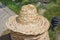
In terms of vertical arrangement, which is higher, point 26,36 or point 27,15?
point 27,15

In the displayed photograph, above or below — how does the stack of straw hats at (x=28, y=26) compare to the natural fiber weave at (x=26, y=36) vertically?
above

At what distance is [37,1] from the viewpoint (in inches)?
129

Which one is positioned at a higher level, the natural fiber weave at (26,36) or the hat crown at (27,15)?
the hat crown at (27,15)

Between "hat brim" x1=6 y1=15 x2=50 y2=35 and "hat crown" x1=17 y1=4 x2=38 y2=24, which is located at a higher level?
"hat crown" x1=17 y1=4 x2=38 y2=24

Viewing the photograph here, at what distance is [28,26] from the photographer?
153 centimetres

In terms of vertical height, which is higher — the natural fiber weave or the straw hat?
the straw hat

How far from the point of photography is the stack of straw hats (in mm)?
1521

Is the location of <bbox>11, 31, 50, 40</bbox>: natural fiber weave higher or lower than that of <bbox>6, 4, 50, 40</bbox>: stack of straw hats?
lower

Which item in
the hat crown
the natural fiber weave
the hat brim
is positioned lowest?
the natural fiber weave

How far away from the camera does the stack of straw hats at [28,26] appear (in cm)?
152

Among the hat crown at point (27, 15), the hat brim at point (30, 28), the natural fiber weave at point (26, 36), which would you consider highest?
the hat crown at point (27, 15)

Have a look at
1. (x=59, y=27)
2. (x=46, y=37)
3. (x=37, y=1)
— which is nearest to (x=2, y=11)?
(x=59, y=27)

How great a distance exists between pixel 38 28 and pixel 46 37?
0.40 ft

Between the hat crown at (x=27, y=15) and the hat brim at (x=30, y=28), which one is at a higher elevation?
the hat crown at (x=27, y=15)
